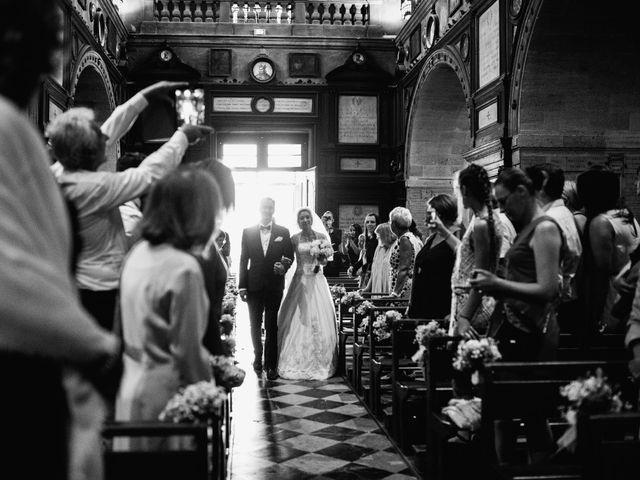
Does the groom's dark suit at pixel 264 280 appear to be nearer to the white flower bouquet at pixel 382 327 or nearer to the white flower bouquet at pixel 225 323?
the white flower bouquet at pixel 382 327

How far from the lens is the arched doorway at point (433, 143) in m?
12.0

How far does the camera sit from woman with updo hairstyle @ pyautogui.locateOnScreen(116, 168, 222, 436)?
190cm

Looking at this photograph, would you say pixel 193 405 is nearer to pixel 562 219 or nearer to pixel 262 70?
pixel 562 219

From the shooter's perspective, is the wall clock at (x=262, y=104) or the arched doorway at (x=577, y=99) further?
the wall clock at (x=262, y=104)

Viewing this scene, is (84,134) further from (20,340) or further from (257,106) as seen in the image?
(257,106)

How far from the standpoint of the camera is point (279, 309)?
714 centimetres

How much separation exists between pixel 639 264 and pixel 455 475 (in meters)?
1.44

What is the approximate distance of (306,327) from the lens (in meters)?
7.02

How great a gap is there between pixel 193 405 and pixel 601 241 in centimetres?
287

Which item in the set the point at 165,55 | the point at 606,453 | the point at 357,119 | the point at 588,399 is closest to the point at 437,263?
the point at 588,399

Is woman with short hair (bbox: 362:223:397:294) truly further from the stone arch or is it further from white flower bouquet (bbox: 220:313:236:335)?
the stone arch

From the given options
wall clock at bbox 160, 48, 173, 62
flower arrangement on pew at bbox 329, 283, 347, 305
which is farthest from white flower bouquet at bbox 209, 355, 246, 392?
wall clock at bbox 160, 48, 173, 62

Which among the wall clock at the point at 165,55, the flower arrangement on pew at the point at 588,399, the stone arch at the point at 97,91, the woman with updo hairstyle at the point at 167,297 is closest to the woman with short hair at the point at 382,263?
the flower arrangement on pew at the point at 588,399

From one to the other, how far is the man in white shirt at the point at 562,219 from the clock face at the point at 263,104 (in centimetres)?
976
